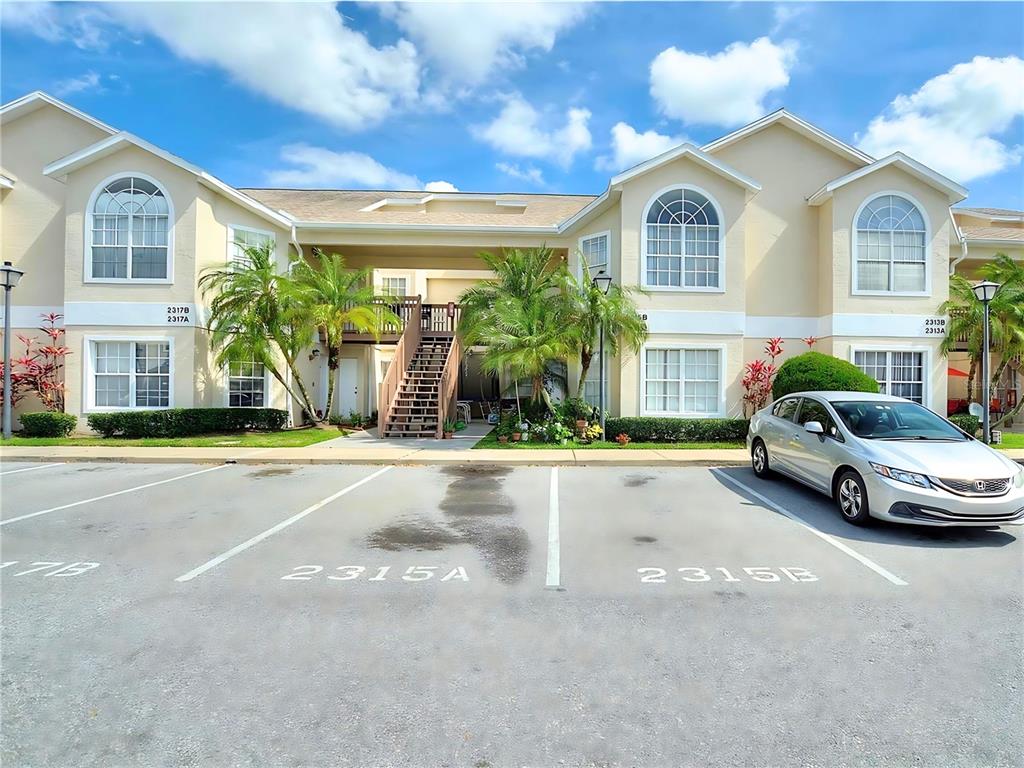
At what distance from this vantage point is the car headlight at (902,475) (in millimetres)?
6215

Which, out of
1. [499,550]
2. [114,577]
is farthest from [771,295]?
[114,577]

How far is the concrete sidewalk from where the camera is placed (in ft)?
38.3

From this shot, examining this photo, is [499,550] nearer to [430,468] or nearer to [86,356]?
[430,468]

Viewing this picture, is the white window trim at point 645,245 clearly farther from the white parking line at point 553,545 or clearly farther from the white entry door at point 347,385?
the white entry door at point 347,385

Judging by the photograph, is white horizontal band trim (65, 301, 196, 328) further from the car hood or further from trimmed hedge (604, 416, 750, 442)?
the car hood

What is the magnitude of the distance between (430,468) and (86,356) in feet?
37.4

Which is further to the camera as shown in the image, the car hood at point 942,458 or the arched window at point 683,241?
the arched window at point 683,241

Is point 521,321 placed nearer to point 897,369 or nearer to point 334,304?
point 334,304

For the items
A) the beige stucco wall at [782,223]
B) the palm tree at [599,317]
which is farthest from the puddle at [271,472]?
the beige stucco wall at [782,223]

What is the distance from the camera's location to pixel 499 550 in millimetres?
5969

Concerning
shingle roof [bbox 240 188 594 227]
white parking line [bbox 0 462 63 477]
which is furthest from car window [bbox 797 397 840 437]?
white parking line [bbox 0 462 63 477]

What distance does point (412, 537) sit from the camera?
644cm

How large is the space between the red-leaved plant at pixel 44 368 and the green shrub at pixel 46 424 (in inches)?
47.5

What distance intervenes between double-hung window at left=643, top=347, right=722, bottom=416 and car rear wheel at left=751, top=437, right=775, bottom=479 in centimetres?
511
